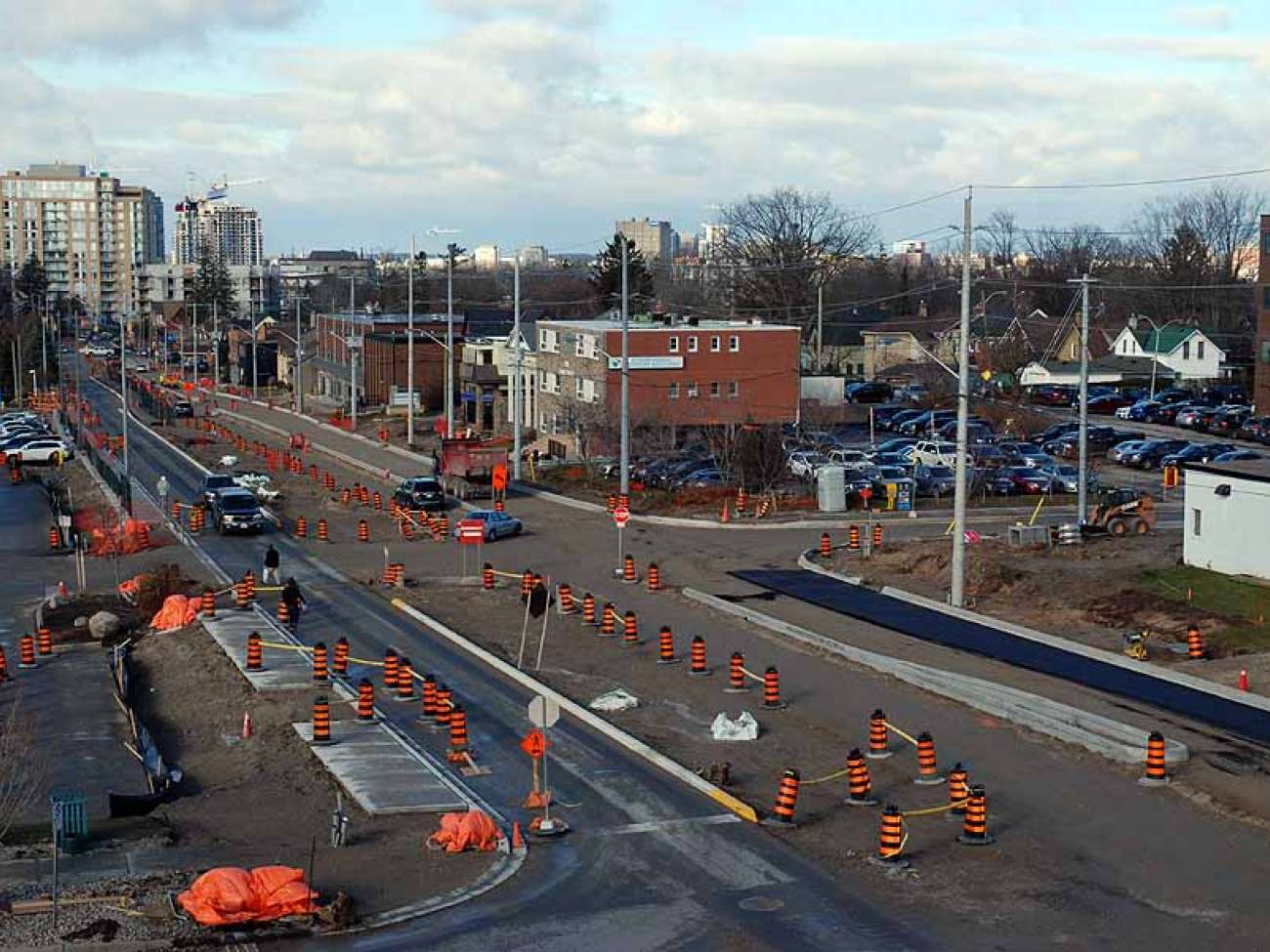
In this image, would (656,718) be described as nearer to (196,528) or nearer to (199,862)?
(199,862)

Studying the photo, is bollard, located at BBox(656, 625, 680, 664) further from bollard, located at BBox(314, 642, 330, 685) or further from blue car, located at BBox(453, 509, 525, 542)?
blue car, located at BBox(453, 509, 525, 542)

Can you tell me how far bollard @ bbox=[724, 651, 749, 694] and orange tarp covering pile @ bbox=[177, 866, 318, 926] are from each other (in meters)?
13.5

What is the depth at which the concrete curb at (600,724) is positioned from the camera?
23.8 metres

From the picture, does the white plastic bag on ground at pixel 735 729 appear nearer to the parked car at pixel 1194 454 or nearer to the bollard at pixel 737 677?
the bollard at pixel 737 677

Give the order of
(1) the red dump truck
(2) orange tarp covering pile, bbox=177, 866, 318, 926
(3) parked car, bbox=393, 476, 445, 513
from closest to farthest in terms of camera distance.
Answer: (2) orange tarp covering pile, bbox=177, 866, 318, 926, (3) parked car, bbox=393, 476, 445, 513, (1) the red dump truck

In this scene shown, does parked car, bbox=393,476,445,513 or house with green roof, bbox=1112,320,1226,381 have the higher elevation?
house with green roof, bbox=1112,320,1226,381

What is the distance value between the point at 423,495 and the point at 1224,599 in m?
28.4

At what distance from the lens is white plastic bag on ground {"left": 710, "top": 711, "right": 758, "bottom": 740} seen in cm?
2758

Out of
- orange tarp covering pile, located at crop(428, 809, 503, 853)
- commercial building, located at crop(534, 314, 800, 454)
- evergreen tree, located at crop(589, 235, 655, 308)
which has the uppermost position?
evergreen tree, located at crop(589, 235, 655, 308)

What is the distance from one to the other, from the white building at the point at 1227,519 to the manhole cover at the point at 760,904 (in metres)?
24.3

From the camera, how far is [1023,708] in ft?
93.4

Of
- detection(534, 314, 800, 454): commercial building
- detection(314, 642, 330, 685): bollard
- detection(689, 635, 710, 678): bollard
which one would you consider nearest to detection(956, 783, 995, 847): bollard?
detection(689, 635, 710, 678): bollard

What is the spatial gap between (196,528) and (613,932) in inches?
1577

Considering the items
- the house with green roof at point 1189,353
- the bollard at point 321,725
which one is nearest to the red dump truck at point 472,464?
the bollard at point 321,725
